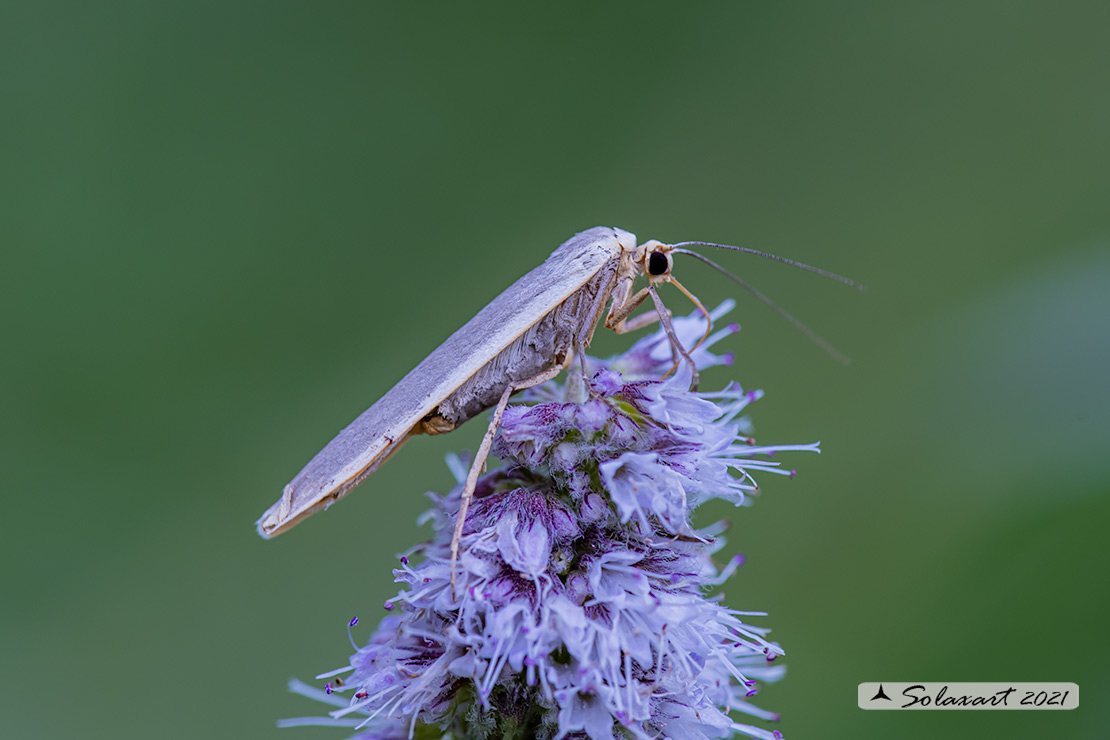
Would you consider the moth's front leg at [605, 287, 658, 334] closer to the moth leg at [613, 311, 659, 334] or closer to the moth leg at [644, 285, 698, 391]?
the moth leg at [613, 311, 659, 334]

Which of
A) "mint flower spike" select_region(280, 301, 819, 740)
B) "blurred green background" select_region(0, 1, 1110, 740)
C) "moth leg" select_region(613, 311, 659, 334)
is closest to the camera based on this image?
"mint flower spike" select_region(280, 301, 819, 740)

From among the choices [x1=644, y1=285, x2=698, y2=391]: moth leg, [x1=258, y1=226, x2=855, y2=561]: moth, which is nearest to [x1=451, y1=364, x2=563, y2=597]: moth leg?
[x1=258, y1=226, x2=855, y2=561]: moth

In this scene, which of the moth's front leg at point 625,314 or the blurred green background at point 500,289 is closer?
the moth's front leg at point 625,314

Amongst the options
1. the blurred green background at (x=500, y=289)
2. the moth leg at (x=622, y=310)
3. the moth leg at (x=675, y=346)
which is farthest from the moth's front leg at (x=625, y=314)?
the blurred green background at (x=500, y=289)

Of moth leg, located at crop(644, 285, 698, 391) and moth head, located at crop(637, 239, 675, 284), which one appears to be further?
moth head, located at crop(637, 239, 675, 284)

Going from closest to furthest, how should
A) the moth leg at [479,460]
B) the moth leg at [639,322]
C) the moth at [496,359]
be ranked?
the moth leg at [479,460] → the moth at [496,359] → the moth leg at [639,322]

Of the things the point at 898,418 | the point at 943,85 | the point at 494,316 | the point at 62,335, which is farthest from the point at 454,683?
the point at 943,85

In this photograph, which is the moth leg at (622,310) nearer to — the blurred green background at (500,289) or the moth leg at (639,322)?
the moth leg at (639,322)

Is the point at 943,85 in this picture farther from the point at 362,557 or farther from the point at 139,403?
the point at 139,403

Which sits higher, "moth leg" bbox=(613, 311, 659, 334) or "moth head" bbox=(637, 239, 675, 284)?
"moth head" bbox=(637, 239, 675, 284)
